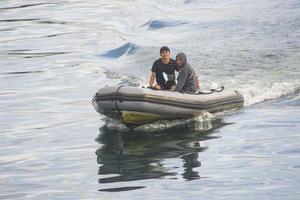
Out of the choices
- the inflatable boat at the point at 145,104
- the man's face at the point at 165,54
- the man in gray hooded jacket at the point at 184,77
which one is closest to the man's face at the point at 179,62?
the man in gray hooded jacket at the point at 184,77

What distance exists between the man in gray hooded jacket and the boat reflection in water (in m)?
0.85

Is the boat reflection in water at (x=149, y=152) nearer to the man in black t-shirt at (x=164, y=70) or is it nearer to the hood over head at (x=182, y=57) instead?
the man in black t-shirt at (x=164, y=70)

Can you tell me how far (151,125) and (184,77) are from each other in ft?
4.17

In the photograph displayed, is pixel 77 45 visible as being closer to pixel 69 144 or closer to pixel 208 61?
pixel 208 61

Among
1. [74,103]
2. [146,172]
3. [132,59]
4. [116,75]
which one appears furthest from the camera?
[132,59]

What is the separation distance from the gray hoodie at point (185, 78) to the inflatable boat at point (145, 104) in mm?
232

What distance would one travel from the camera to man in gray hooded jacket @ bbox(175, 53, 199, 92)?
17.2 metres

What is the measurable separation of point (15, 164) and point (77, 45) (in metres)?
16.1

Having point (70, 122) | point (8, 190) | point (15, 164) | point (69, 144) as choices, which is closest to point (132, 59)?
point (70, 122)

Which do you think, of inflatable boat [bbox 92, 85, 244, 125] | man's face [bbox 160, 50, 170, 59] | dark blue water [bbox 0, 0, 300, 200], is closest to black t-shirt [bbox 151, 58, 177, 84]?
man's face [bbox 160, 50, 170, 59]

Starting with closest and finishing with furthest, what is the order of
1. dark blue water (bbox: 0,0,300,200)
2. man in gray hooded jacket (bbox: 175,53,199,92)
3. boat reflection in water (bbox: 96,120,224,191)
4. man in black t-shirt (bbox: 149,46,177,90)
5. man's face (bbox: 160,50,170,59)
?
dark blue water (bbox: 0,0,300,200) < boat reflection in water (bbox: 96,120,224,191) < man's face (bbox: 160,50,170,59) < man in gray hooded jacket (bbox: 175,53,199,92) < man in black t-shirt (bbox: 149,46,177,90)

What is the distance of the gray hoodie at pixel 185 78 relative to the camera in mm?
17203

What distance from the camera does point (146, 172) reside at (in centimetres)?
1324

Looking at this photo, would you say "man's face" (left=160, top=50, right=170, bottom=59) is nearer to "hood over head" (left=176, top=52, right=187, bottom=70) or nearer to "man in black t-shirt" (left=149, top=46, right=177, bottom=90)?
"man in black t-shirt" (left=149, top=46, right=177, bottom=90)
